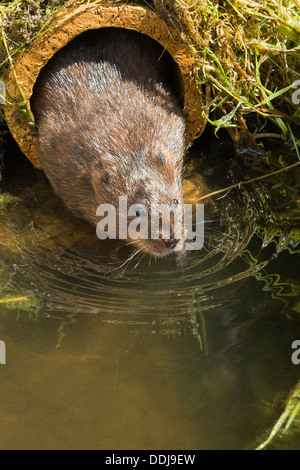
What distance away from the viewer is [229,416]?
10.5 ft

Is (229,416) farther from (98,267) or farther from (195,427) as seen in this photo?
(98,267)

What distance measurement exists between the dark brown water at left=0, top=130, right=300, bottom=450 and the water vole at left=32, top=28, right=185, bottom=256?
360mm

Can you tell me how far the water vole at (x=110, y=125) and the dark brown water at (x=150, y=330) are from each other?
360mm

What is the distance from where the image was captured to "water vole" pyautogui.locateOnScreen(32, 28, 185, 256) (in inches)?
179

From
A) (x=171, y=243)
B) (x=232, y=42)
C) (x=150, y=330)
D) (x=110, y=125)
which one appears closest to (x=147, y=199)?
(x=171, y=243)

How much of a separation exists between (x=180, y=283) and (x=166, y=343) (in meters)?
0.66

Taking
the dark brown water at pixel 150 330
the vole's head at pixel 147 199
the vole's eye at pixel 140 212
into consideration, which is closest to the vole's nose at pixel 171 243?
the vole's head at pixel 147 199

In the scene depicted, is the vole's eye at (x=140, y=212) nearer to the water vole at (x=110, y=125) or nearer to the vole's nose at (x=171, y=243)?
the water vole at (x=110, y=125)

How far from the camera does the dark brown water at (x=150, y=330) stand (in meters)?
3.18

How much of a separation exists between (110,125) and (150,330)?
1.82 metres

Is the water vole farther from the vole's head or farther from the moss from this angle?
the moss

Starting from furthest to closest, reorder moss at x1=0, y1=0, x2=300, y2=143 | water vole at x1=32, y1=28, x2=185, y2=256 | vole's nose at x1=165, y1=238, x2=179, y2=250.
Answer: moss at x1=0, y1=0, x2=300, y2=143 → water vole at x1=32, y1=28, x2=185, y2=256 → vole's nose at x1=165, y1=238, x2=179, y2=250

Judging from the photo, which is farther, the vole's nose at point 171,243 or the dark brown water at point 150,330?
the vole's nose at point 171,243

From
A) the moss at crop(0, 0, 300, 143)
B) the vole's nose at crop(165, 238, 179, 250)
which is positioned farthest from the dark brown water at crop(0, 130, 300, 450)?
the moss at crop(0, 0, 300, 143)
